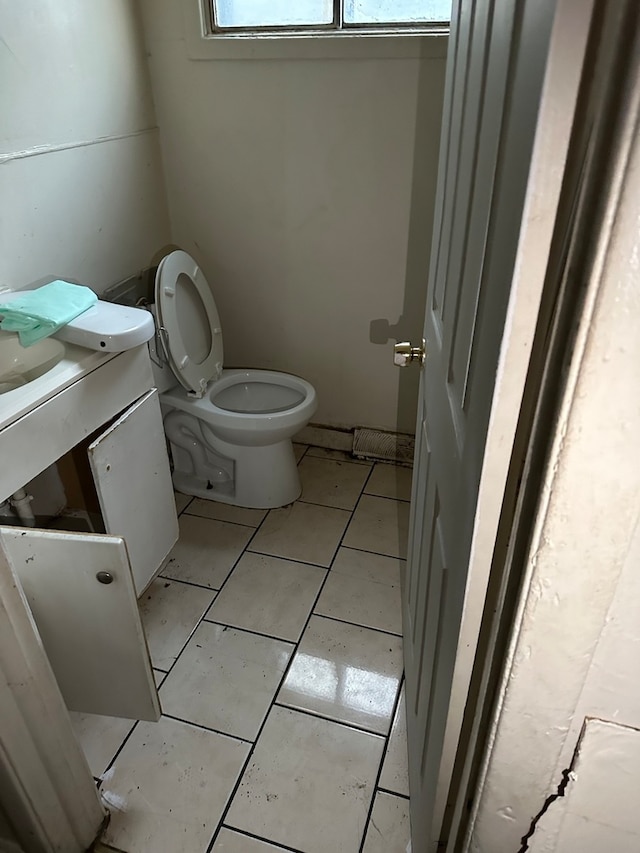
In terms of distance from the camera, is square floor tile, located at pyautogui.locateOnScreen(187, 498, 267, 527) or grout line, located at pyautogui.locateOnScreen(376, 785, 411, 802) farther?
square floor tile, located at pyautogui.locateOnScreen(187, 498, 267, 527)

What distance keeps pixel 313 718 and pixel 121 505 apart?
0.72 meters

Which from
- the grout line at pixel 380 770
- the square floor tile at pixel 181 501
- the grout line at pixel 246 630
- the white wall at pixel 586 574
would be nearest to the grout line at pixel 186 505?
the square floor tile at pixel 181 501

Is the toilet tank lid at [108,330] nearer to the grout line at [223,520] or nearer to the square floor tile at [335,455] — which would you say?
the grout line at [223,520]

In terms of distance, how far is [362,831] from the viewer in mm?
1298

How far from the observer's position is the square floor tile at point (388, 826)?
127cm

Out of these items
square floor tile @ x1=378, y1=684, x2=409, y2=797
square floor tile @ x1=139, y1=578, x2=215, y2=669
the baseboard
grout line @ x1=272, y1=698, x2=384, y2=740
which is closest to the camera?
square floor tile @ x1=378, y1=684, x2=409, y2=797

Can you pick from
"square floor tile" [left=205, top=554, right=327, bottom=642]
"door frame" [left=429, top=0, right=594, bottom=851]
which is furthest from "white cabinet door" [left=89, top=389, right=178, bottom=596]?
"door frame" [left=429, top=0, right=594, bottom=851]

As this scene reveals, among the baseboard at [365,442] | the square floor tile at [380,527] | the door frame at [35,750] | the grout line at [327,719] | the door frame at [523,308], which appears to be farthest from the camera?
the baseboard at [365,442]

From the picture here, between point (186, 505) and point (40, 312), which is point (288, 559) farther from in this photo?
point (40, 312)

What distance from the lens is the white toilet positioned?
1.97 meters

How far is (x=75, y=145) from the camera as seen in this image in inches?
69.4

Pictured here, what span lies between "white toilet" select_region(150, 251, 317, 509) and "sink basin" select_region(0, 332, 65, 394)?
44 centimetres

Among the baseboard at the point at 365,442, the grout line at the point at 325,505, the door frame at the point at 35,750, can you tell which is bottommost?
the grout line at the point at 325,505

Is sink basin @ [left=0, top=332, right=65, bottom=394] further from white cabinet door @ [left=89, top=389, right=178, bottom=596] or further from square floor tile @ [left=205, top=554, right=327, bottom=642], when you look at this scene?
square floor tile @ [left=205, top=554, right=327, bottom=642]
